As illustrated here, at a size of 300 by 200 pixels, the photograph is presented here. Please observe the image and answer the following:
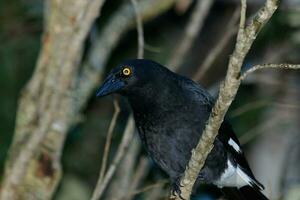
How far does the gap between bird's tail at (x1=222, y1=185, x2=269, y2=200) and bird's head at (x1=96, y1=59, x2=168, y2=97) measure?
3.53 ft

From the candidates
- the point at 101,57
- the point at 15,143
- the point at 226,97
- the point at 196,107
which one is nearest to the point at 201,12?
the point at 101,57

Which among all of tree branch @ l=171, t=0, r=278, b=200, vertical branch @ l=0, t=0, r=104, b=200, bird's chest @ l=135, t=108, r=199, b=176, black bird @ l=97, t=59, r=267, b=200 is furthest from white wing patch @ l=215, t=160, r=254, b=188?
vertical branch @ l=0, t=0, r=104, b=200

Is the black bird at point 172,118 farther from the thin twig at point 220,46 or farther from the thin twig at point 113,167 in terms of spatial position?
the thin twig at point 220,46

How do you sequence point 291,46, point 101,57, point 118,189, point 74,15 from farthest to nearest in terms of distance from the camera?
point 291,46 < point 101,57 < point 118,189 < point 74,15

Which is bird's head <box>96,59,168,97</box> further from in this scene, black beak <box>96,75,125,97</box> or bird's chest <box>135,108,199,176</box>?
bird's chest <box>135,108,199,176</box>

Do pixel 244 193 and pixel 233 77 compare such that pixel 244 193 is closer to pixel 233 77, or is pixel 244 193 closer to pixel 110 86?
pixel 110 86

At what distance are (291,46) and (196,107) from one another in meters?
2.79

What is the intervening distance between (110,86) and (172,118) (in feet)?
1.74

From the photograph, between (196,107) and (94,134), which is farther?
(94,134)

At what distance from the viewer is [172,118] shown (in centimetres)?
563

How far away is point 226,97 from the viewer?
14.1 ft

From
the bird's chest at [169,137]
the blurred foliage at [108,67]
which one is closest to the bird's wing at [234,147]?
the bird's chest at [169,137]

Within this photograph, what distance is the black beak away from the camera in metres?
5.77

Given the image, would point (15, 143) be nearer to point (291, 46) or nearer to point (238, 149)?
point (238, 149)
